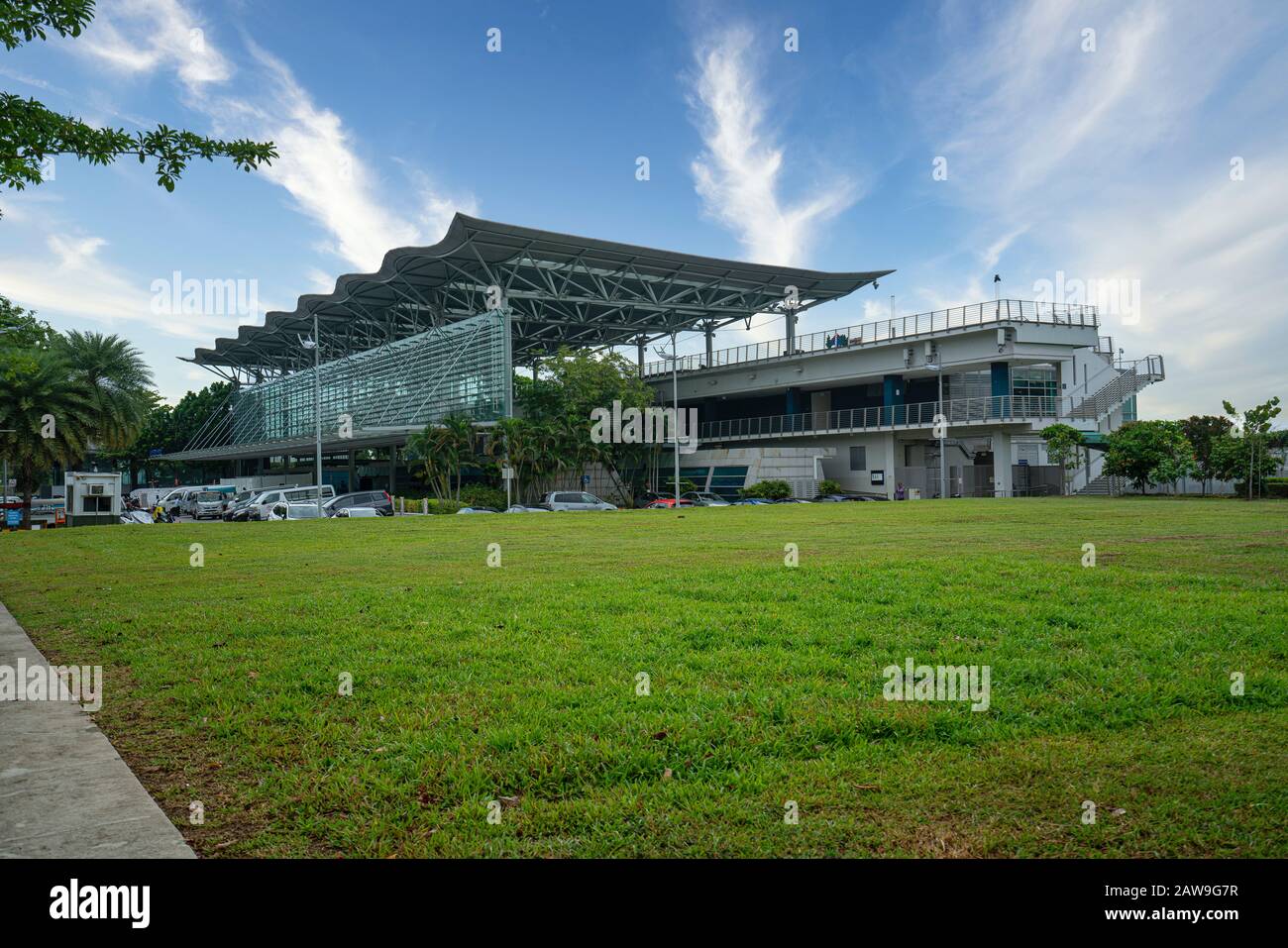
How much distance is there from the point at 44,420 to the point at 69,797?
42.6 meters

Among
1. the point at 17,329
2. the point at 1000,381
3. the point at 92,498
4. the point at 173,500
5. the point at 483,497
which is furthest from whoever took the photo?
the point at 173,500

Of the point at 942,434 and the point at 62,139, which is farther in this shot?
the point at 942,434

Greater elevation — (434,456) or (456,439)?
(456,439)

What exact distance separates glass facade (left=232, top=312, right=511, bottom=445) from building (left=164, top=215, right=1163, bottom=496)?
0.58ft

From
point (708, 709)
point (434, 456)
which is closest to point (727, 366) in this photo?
point (434, 456)

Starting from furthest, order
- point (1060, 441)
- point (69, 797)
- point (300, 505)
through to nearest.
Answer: point (1060, 441) → point (300, 505) → point (69, 797)

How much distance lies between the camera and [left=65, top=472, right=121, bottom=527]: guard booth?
37062 millimetres

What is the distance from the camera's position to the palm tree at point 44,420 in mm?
37719

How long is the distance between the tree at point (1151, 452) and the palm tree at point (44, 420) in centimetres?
5409

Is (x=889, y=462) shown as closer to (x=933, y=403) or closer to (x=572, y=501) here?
(x=933, y=403)

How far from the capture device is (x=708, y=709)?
5.26 m

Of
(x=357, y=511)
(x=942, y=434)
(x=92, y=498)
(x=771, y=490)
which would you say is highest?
(x=942, y=434)

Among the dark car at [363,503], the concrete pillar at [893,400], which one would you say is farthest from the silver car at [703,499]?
the dark car at [363,503]

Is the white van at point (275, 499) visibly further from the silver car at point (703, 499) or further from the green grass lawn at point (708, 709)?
the green grass lawn at point (708, 709)
